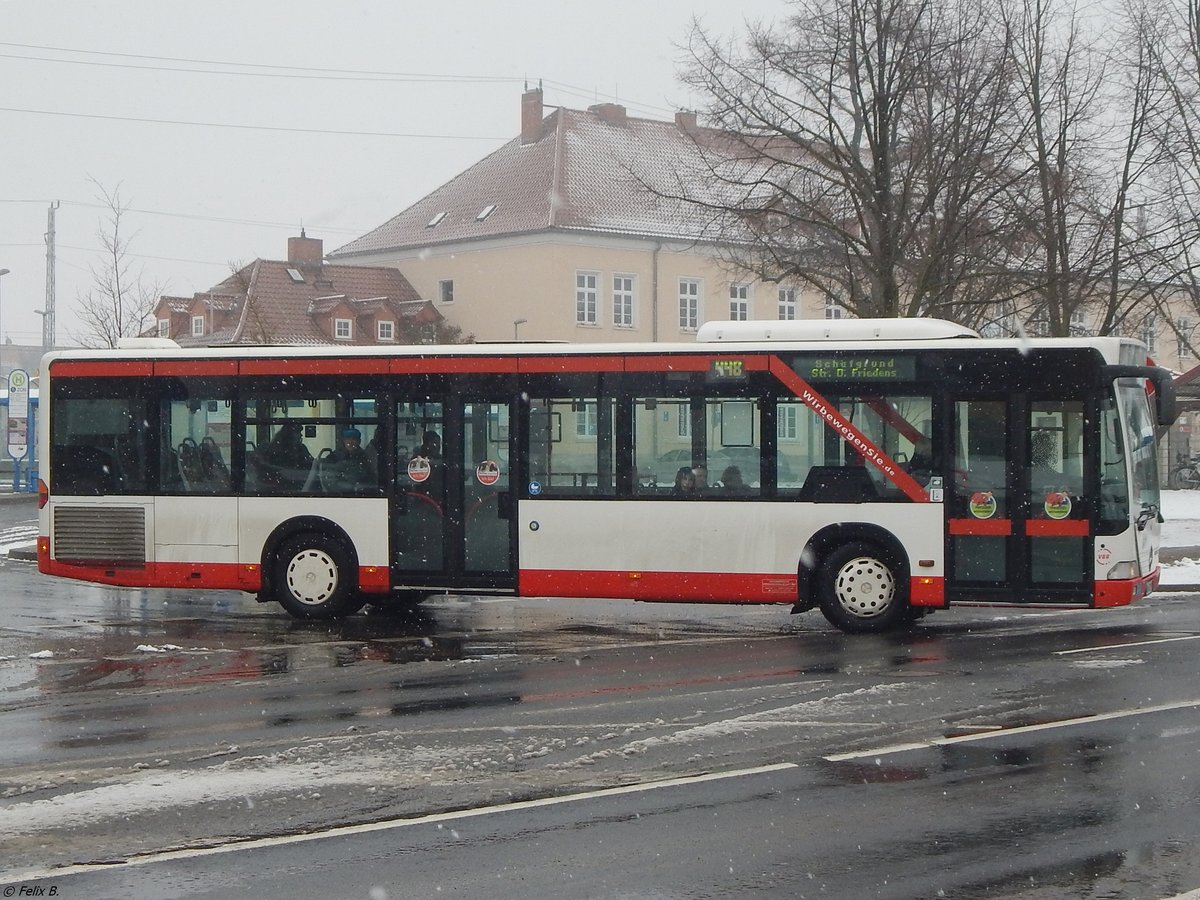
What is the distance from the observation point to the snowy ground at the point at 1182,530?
21938 millimetres

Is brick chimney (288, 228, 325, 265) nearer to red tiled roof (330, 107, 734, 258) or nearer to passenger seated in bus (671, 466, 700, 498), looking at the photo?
red tiled roof (330, 107, 734, 258)

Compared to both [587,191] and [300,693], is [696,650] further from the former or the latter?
[587,191]

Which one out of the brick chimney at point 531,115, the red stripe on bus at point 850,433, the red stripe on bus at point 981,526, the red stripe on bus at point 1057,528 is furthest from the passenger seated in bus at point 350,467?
the brick chimney at point 531,115

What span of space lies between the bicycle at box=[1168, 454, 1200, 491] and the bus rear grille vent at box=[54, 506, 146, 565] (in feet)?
121

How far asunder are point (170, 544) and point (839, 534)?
715cm

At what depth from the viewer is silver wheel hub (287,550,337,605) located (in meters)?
16.5

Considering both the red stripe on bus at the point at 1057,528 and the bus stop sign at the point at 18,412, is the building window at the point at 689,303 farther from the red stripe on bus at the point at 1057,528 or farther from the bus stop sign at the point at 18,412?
the red stripe on bus at the point at 1057,528

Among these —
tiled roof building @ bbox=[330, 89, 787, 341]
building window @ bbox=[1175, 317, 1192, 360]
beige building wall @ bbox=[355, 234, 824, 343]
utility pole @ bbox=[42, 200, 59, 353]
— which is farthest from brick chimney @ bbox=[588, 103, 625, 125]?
building window @ bbox=[1175, 317, 1192, 360]

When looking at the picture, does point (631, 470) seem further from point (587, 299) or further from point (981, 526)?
point (587, 299)

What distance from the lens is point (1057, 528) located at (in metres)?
14.6

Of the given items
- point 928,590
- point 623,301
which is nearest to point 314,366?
point 928,590

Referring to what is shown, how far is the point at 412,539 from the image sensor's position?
16.2m

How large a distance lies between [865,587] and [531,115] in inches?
2203

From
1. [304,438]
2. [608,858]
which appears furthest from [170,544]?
[608,858]
